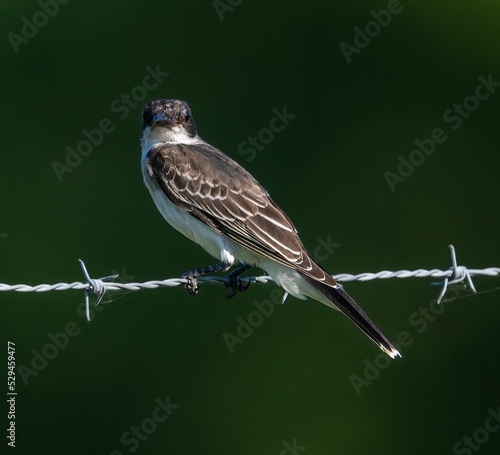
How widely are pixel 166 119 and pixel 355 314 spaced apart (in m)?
2.03

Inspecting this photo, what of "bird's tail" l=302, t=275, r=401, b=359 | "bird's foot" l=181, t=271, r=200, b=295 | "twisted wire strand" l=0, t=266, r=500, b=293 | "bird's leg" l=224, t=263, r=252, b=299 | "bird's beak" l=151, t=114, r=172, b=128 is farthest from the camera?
"bird's beak" l=151, t=114, r=172, b=128

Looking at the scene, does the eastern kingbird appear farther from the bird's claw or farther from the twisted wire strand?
the twisted wire strand

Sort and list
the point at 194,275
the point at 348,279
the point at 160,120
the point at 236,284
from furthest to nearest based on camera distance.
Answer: the point at 160,120, the point at 236,284, the point at 194,275, the point at 348,279

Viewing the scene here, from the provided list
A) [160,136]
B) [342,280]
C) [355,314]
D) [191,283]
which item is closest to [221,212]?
[191,283]

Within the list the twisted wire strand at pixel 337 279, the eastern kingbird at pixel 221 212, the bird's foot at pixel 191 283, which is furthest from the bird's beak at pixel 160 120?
the twisted wire strand at pixel 337 279

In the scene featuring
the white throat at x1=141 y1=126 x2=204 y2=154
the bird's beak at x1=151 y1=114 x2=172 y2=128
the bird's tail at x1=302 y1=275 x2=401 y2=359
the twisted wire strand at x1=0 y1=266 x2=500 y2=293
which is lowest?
the bird's tail at x1=302 y1=275 x2=401 y2=359

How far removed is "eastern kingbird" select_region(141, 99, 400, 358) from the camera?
6.51 m

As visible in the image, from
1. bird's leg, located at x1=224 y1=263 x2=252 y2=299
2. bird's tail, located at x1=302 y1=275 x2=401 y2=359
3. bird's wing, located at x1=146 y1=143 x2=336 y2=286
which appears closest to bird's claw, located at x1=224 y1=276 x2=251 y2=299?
bird's leg, located at x1=224 y1=263 x2=252 y2=299

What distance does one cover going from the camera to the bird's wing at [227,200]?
258 inches

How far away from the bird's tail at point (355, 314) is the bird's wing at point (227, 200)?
83 mm

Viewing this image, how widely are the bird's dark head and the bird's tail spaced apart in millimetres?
1621

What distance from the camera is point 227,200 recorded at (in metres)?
6.86

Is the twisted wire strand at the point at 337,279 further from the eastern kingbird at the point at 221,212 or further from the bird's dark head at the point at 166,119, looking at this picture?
the bird's dark head at the point at 166,119

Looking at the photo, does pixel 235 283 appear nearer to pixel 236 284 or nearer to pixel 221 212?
pixel 236 284
